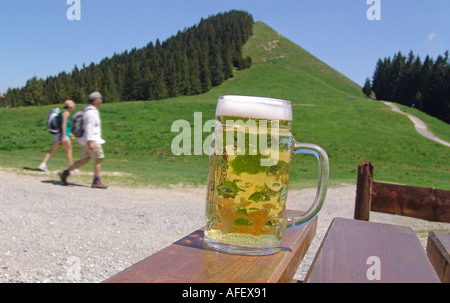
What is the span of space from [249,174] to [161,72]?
269 ft

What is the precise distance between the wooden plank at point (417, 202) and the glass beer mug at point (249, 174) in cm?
292

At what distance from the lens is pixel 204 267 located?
117 cm

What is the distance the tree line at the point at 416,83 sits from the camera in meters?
71.6

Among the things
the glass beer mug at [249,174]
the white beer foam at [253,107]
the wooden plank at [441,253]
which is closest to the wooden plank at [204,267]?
the glass beer mug at [249,174]

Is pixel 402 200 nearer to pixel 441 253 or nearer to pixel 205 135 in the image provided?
pixel 441 253

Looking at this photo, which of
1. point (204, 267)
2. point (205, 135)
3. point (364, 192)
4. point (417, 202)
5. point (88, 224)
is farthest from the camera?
point (205, 135)

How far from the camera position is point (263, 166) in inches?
49.7

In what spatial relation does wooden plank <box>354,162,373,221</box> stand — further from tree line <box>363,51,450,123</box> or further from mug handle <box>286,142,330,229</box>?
tree line <box>363,51,450,123</box>

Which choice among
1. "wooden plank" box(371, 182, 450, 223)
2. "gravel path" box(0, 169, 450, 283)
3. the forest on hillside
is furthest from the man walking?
the forest on hillside

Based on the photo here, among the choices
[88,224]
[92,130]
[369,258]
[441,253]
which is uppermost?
[92,130]

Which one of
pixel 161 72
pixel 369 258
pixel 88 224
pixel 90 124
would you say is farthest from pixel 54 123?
pixel 161 72

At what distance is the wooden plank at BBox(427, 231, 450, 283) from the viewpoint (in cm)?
170

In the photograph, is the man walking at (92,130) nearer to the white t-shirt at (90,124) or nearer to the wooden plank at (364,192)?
the white t-shirt at (90,124)
